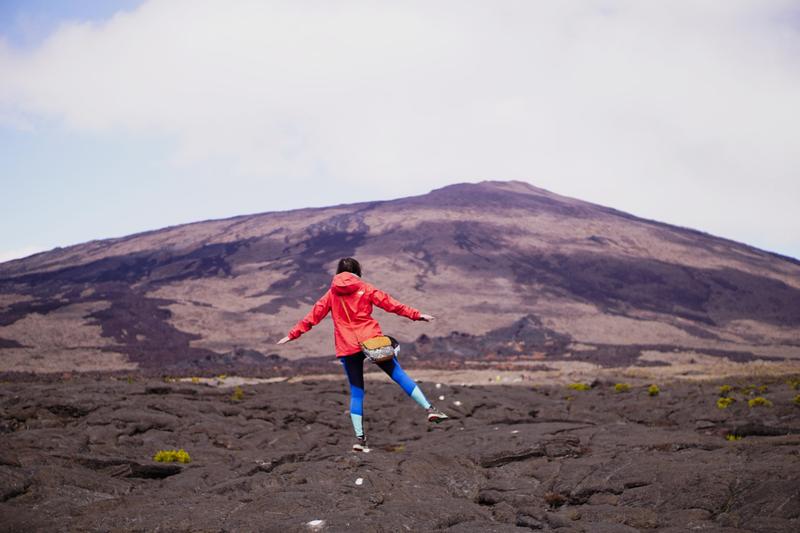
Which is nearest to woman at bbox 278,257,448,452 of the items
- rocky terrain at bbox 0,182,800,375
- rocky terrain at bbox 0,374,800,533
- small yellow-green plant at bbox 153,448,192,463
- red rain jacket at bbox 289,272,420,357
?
red rain jacket at bbox 289,272,420,357

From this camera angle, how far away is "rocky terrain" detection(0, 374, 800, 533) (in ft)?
20.9

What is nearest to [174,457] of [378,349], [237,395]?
[378,349]

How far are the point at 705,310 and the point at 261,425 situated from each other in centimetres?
7722

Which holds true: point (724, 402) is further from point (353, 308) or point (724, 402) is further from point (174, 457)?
point (174, 457)

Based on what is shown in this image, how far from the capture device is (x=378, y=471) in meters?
8.06

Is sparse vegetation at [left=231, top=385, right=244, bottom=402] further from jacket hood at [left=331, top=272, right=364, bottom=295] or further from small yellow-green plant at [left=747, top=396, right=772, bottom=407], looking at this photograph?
small yellow-green plant at [left=747, top=396, right=772, bottom=407]

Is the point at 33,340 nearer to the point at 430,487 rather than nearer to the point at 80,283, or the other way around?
the point at 80,283

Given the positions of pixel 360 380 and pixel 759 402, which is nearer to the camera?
pixel 360 380

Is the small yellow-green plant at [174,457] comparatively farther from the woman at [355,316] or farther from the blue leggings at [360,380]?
the woman at [355,316]

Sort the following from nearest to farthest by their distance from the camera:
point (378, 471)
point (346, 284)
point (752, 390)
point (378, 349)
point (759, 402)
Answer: point (378, 471), point (378, 349), point (346, 284), point (759, 402), point (752, 390)

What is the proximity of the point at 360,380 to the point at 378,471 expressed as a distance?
1388 mm

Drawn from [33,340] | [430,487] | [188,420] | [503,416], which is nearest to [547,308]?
[33,340]

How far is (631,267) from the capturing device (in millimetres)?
91188

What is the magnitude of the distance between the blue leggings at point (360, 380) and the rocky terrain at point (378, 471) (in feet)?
2.28
